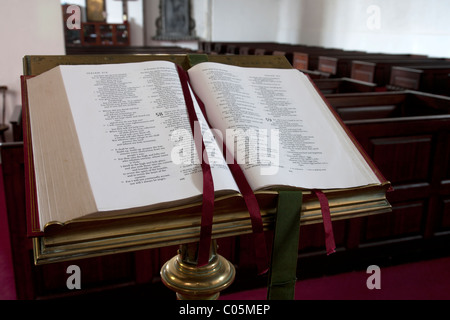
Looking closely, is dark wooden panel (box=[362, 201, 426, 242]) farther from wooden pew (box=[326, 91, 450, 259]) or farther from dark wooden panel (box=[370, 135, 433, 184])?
dark wooden panel (box=[370, 135, 433, 184])

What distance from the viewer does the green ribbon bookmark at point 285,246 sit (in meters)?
0.83

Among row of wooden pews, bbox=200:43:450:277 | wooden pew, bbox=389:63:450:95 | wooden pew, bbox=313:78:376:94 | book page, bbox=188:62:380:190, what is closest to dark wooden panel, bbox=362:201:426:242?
row of wooden pews, bbox=200:43:450:277

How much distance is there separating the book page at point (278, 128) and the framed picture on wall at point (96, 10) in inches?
529

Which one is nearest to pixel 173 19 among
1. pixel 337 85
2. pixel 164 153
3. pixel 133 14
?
pixel 133 14

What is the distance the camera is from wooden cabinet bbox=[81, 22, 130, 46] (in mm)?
12953

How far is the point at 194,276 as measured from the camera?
1038mm

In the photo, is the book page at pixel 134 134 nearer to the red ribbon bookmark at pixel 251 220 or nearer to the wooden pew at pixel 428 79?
the red ribbon bookmark at pixel 251 220

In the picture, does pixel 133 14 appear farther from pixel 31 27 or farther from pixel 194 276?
pixel 194 276

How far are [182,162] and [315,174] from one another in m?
0.27

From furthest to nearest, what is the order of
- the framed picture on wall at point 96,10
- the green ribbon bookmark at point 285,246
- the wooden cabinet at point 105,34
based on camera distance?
the framed picture on wall at point 96,10 → the wooden cabinet at point 105,34 → the green ribbon bookmark at point 285,246

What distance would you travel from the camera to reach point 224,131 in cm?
93

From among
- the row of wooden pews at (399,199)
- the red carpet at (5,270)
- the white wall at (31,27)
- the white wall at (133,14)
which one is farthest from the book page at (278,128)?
the white wall at (133,14)
